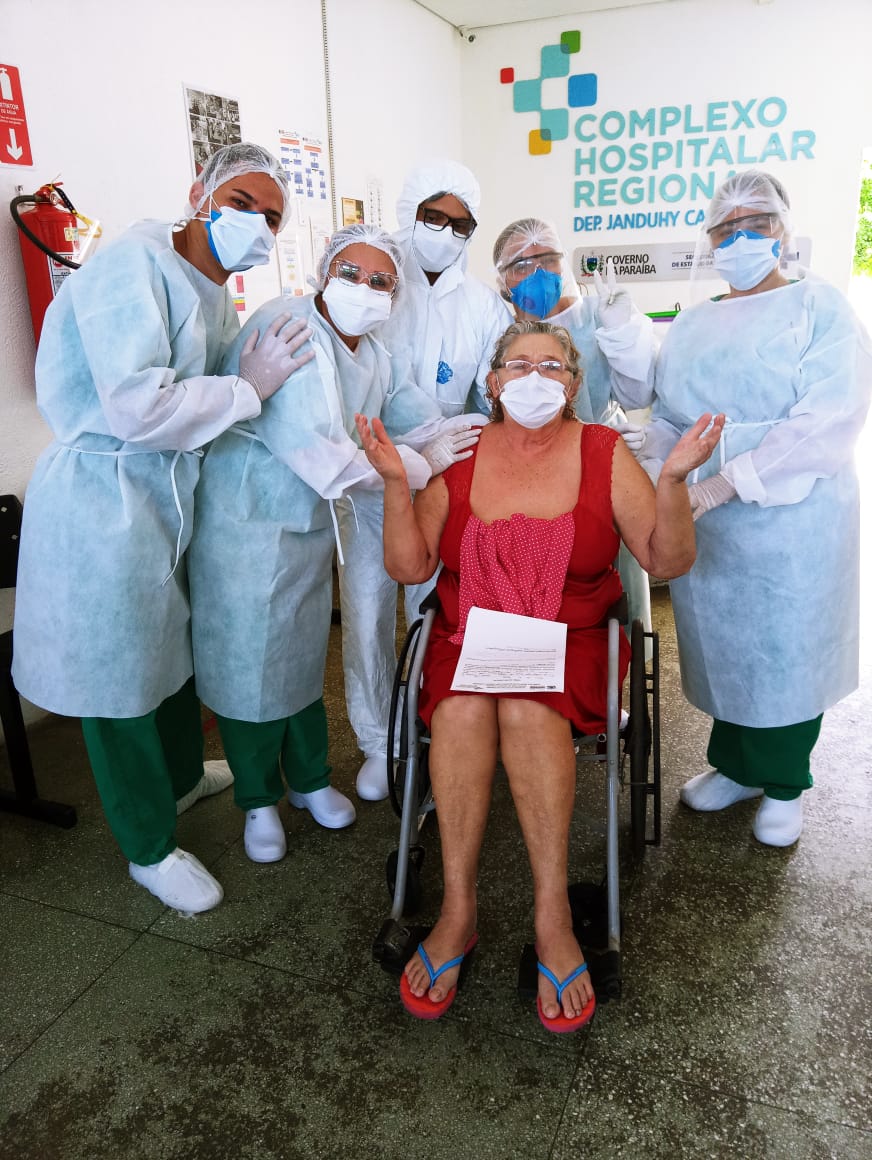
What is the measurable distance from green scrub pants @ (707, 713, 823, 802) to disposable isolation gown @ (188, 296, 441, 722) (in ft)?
3.53

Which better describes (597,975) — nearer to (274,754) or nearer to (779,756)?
(779,756)

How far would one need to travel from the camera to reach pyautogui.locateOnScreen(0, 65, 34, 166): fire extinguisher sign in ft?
7.94

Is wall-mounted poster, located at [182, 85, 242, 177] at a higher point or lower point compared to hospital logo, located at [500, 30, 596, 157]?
lower

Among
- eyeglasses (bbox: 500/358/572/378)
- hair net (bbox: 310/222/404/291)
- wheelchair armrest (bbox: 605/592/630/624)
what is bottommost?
wheelchair armrest (bbox: 605/592/630/624)

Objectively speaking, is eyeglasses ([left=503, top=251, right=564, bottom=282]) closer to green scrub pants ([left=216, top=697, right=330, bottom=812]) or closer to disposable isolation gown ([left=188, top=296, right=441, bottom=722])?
disposable isolation gown ([left=188, top=296, right=441, bottom=722])

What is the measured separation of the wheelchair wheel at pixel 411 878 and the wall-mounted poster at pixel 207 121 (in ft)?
8.26

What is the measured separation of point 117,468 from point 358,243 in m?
0.74

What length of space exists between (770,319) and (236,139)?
2.42 metres

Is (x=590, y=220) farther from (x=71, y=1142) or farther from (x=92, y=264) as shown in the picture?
(x=71, y=1142)

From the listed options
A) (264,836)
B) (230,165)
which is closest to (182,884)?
(264,836)

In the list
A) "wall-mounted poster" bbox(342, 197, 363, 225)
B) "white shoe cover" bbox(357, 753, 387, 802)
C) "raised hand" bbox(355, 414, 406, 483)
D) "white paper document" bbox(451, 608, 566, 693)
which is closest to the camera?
"white paper document" bbox(451, 608, 566, 693)

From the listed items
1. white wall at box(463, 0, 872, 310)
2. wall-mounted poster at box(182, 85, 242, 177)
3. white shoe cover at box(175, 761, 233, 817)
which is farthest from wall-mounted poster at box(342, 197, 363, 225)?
white shoe cover at box(175, 761, 233, 817)

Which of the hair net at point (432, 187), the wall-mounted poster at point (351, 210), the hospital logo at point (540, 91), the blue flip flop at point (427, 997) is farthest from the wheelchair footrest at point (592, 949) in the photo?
the hospital logo at point (540, 91)

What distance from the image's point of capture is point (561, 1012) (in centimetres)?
160
